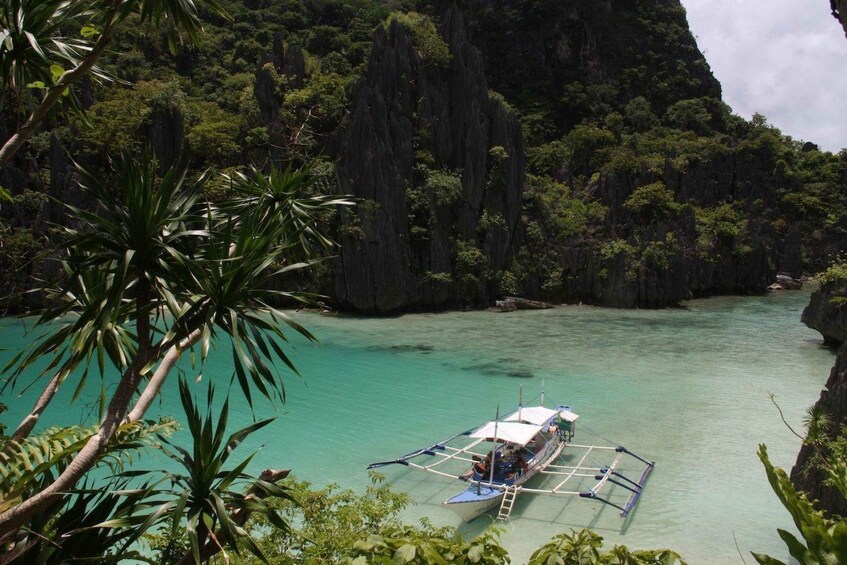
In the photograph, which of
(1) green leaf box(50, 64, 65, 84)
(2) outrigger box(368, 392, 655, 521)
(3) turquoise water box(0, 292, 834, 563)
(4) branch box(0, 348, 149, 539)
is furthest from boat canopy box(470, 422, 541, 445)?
(1) green leaf box(50, 64, 65, 84)

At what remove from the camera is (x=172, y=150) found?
113 ft

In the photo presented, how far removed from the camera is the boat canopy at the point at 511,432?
11.4 meters

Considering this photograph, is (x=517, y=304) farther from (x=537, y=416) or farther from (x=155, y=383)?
(x=155, y=383)

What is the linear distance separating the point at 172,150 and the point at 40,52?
33140 millimetres

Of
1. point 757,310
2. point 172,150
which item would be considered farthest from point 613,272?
point 172,150

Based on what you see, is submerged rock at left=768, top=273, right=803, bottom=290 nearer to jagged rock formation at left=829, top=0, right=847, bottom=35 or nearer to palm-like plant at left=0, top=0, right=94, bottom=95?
jagged rock formation at left=829, top=0, right=847, bottom=35

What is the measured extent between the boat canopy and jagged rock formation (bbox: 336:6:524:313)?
19.5 m

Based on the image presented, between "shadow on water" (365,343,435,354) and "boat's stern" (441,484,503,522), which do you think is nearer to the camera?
"boat's stern" (441,484,503,522)

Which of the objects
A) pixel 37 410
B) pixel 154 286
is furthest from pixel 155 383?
pixel 37 410

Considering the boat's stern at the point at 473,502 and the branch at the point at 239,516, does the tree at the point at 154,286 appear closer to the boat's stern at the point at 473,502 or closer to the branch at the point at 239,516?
the branch at the point at 239,516

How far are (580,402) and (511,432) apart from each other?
6.20 meters

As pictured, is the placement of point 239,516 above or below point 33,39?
below

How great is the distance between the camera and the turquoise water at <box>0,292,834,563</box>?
10609 mm

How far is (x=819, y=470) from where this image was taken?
8477 mm
